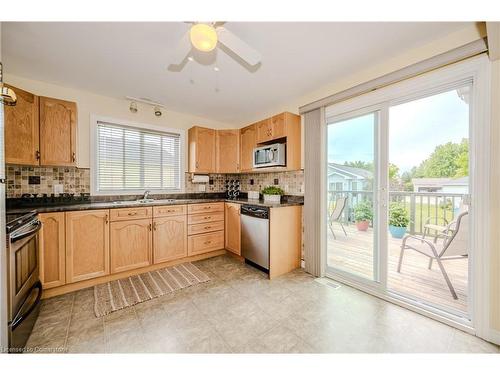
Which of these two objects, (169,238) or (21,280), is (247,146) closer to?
(169,238)

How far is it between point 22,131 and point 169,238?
188 cm

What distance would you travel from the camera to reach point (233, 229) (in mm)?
3039

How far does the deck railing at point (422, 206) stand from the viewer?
2559mm

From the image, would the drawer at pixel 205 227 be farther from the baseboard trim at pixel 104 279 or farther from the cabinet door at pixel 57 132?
the cabinet door at pixel 57 132

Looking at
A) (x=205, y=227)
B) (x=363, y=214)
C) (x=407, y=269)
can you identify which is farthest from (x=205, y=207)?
(x=407, y=269)

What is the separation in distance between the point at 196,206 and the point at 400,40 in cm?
285

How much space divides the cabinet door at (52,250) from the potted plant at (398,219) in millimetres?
4665

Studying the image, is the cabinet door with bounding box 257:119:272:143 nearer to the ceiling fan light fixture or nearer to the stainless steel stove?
the ceiling fan light fixture

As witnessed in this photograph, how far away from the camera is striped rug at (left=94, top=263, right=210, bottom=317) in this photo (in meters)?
1.88

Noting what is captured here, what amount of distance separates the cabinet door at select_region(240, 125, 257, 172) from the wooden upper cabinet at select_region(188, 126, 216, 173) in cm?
50

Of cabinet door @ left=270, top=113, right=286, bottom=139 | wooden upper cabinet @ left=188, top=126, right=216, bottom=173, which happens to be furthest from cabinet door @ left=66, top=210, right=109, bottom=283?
cabinet door @ left=270, top=113, right=286, bottom=139

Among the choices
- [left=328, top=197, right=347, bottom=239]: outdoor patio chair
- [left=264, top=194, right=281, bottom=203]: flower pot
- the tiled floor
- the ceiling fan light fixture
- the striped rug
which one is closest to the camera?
the ceiling fan light fixture
